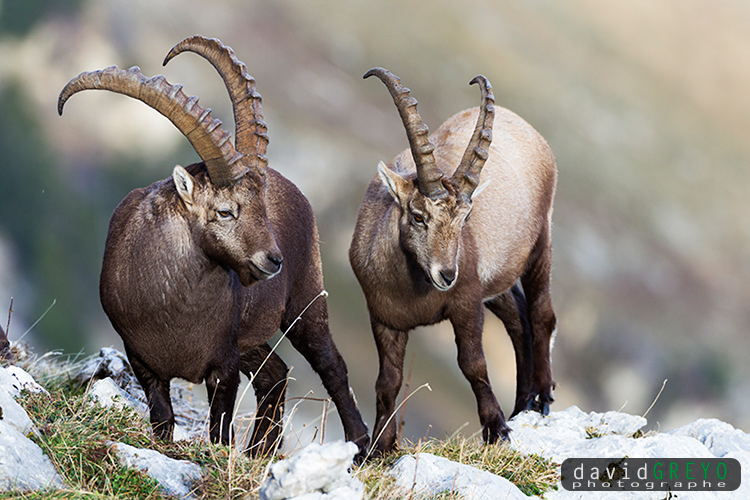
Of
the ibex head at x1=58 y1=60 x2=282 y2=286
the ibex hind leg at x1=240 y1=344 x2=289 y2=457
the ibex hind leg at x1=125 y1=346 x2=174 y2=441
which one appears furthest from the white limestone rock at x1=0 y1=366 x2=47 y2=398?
the ibex hind leg at x1=240 y1=344 x2=289 y2=457

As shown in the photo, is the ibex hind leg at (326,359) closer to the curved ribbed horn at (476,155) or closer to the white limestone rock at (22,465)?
the curved ribbed horn at (476,155)


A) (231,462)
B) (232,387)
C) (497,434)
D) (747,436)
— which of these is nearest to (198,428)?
(232,387)

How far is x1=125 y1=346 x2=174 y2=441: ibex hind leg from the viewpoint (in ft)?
21.2

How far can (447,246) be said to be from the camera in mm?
7164

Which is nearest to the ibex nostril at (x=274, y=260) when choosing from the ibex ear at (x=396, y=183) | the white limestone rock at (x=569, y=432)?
the ibex ear at (x=396, y=183)

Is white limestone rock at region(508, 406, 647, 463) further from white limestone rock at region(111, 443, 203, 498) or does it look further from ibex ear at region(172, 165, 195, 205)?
ibex ear at region(172, 165, 195, 205)

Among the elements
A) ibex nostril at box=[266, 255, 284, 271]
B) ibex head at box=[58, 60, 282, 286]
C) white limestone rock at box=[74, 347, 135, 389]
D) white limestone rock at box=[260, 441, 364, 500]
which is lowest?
white limestone rock at box=[74, 347, 135, 389]

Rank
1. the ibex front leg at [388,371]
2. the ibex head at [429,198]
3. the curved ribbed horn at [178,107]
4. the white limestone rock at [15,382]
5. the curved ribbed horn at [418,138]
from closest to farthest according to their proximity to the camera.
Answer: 1. the white limestone rock at [15,382]
2. the curved ribbed horn at [178,107]
3. the ibex head at [429,198]
4. the curved ribbed horn at [418,138]
5. the ibex front leg at [388,371]

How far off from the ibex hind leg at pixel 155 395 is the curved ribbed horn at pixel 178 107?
5.40 ft

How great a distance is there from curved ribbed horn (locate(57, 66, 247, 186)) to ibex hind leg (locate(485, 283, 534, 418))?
466 centimetres

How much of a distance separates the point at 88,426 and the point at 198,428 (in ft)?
12.8

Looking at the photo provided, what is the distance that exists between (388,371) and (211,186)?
2650 mm

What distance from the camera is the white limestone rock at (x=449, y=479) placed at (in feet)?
19.7

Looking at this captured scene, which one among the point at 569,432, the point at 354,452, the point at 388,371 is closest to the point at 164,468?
the point at 354,452
